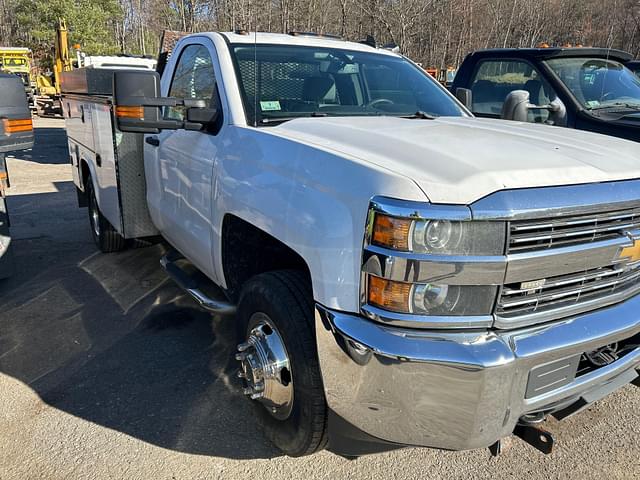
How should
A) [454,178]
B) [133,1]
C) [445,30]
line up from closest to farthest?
[454,178] → [445,30] → [133,1]

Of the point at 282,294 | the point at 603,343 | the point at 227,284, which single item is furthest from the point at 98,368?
the point at 603,343

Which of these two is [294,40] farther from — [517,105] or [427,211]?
[427,211]

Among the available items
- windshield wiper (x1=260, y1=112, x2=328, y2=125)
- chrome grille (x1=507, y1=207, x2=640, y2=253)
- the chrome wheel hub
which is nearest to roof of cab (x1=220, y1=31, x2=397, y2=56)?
windshield wiper (x1=260, y1=112, x2=328, y2=125)

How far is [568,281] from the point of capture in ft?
6.79

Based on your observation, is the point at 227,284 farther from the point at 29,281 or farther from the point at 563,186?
the point at 29,281

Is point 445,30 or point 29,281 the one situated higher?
point 445,30

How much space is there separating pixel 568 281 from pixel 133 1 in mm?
51046

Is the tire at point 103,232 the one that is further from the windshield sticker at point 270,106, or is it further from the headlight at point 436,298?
the headlight at point 436,298

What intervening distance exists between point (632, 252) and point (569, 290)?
0.39m

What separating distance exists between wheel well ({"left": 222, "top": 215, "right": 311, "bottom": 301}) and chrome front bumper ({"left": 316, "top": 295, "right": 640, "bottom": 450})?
0.91 meters

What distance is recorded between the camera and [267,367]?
8.18ft

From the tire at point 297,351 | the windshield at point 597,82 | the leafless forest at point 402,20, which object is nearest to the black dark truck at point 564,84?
the windshield at point 597,82

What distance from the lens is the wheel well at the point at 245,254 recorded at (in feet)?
9.62

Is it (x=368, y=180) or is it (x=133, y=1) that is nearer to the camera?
(x=368, y=180)
